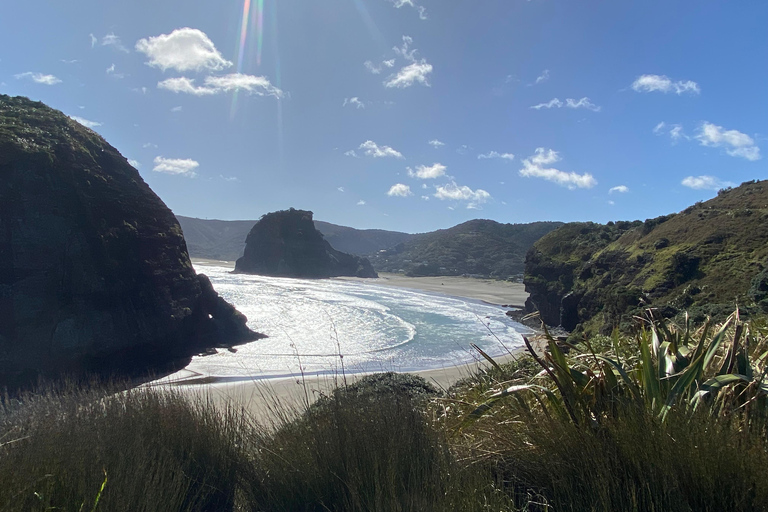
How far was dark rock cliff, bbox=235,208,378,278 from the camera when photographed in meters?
88.9

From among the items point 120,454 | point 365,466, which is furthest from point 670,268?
point 120,454

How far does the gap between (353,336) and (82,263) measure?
1412 centimetres

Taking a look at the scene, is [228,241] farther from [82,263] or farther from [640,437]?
[640,437]

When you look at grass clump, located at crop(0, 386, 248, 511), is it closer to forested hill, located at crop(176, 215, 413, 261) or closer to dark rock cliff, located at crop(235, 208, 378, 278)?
dark rock cliff, located at crop(235, 208, 378, 278)

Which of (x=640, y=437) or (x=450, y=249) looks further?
(x=450, y=249)

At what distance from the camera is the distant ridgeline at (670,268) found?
17.8 metres

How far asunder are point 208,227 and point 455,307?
179m

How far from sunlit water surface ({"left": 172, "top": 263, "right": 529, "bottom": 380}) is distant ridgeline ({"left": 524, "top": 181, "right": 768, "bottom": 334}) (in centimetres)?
445

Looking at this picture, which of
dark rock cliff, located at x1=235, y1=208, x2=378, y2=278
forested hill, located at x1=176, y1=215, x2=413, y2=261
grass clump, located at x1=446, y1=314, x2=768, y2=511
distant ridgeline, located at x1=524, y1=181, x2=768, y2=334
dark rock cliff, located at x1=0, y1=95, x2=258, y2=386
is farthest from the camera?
forested hill, located at x1=176, y1=215, x2=413, y2=261

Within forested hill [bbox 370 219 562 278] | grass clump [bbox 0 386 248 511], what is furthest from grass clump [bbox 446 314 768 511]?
forested hill [bbox 370 219 562 278]

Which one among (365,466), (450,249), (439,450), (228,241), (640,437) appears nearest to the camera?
(640,437)

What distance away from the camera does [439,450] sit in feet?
9.12

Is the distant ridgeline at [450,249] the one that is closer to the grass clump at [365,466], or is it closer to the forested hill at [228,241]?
the forested hill at [228,241]

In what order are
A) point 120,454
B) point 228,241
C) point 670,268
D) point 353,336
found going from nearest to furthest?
point 120,454 < point 670,268 < point 353,336 < point 228,241
